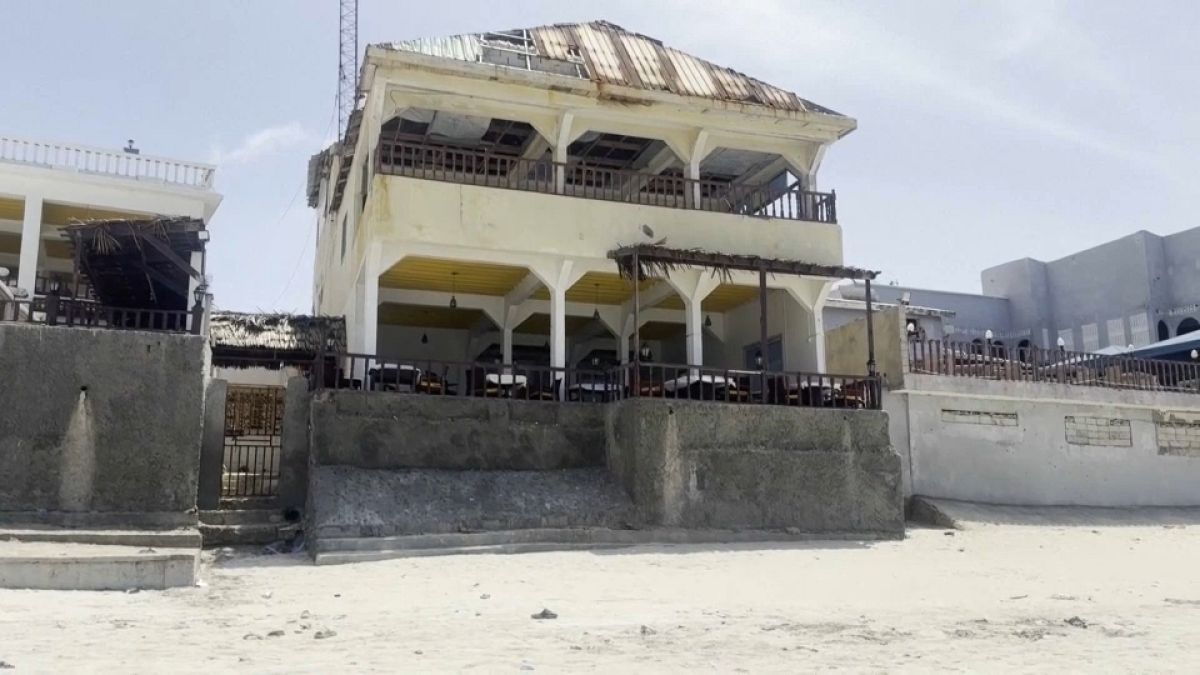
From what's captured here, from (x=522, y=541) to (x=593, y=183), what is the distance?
6.92m

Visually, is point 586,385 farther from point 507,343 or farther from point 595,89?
point 595,89

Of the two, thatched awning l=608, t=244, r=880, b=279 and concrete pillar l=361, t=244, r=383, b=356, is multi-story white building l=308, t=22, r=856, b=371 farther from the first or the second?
thatched awning l=608, t=244, r=880, b=279

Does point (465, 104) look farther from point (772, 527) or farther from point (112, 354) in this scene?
point (772, 527)

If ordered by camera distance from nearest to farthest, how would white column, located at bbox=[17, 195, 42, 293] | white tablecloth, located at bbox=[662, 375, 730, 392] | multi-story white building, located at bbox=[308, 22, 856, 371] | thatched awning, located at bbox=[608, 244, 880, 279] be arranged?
white tablecloth, located at bbox=[662, 375, 730, 392] < thatched awning, located at bbox=[608, 244, 880, 279] < multi-story white building, located at bbox=[308, 22, 856, 371] < white column, located at bbox=[17, 195, 42, 293]

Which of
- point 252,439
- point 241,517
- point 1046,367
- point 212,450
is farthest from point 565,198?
point 1046,367

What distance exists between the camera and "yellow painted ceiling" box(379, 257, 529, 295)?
15641mm

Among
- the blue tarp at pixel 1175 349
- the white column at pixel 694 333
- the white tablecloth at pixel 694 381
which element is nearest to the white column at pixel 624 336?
the white column at pixel 694 333

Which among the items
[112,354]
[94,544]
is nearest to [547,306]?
[112,354]

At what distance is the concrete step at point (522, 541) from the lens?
34.8 ft

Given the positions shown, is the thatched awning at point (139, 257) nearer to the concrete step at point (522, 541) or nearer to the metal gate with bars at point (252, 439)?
the metal gate with bars at point (252, 439)

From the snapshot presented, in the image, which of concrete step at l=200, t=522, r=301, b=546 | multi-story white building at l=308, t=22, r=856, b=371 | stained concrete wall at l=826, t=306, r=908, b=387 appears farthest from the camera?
stained concrete wall at l=826, t=306, r=908, b=387

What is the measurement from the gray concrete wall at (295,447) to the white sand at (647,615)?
193 cm

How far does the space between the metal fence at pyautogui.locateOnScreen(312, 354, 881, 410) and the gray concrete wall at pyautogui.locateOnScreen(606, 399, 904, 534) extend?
399 millimetres

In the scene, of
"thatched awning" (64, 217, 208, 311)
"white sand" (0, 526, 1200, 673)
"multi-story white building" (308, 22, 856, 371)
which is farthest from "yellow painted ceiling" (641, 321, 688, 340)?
"thatched awning" (64, 217, 208, 311)
